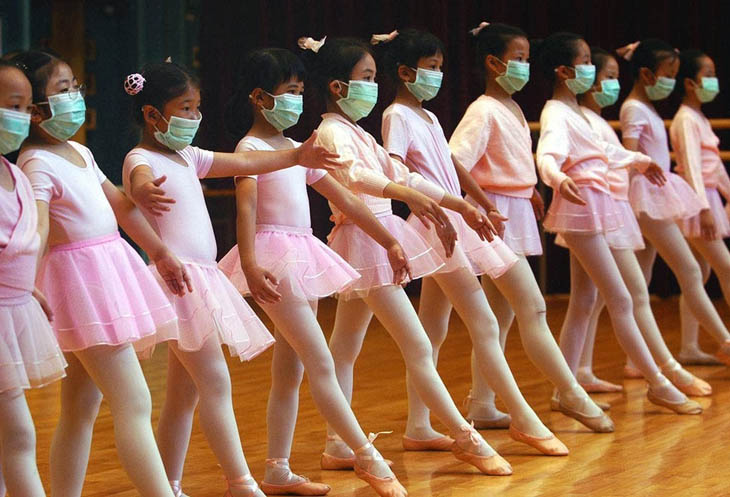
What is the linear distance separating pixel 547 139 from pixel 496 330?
2.64ft

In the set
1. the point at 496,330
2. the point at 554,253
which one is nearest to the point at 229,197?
the point at 554,253

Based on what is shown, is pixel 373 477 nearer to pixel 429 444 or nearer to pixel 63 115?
pixel 429 444

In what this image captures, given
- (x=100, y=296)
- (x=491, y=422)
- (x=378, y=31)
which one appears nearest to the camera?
(x=100, y=296)

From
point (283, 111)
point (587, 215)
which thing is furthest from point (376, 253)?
point (587, 215)

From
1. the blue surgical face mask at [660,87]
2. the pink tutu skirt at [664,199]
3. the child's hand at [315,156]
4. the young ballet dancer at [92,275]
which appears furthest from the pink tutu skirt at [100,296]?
the blue surgical face mask at [660,87]

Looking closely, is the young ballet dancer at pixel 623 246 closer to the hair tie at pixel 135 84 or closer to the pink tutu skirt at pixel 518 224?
the pink tutu skirt at pixel 518 224

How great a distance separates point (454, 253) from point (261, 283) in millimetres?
742

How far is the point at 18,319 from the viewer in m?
2.40

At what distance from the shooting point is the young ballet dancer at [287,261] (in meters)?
3.07

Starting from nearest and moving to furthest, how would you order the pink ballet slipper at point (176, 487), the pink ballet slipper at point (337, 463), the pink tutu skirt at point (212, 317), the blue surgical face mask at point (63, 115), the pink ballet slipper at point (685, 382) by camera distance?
1. the blue surgical face mask at point (63, 115)
2. the pink tutu skirt at point (212, 317)
3. the pink ballet slipper at point (176, 487)
4. the pink ballet slipper at point (337, 463)
5. the pink ballet slipper at point (685, 382)

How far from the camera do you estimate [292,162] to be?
2908 mm

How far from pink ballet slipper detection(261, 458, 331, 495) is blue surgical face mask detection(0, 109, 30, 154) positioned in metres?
1.17

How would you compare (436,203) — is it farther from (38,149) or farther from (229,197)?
(229,197)

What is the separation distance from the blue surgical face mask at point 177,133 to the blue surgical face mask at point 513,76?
4.46ft
